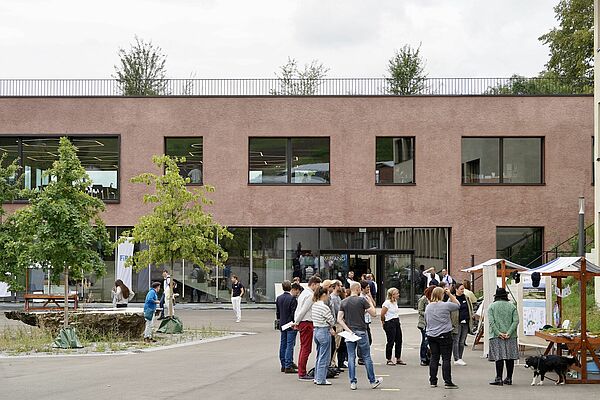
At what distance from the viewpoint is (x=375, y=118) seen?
141 ft

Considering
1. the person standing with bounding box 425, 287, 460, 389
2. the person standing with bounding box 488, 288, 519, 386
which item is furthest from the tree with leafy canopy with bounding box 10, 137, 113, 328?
the person standing with bounding box 488, 288, 519, 386

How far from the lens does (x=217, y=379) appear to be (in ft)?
55.7

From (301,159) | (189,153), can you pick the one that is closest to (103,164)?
(189,153)

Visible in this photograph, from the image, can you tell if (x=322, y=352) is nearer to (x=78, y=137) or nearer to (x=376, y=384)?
(x=376, y=384)

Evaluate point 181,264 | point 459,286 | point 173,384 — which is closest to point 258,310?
point 181,264

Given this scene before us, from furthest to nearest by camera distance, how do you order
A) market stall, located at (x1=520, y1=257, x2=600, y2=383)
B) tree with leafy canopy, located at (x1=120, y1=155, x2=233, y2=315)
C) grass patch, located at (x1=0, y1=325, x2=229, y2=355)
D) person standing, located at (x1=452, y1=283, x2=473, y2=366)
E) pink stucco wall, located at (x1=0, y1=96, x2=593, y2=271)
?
pink stucco wall, located at (x1=0, y1=96, x2=593, y2=271) < tree with leafy canopy, located at (x1=120, y1=155, x2=233, y2=315) < grass patch, located at (x1=0, y1=325, x2=229, y2=355) < person standing, located at (x1=452, y1=283, x2=473, y2=366) < market stall, located at (x1=520, y1=257, x2=600, y2=383)

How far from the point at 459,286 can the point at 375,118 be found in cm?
2133

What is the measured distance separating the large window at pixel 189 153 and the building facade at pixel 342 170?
0.05 metres

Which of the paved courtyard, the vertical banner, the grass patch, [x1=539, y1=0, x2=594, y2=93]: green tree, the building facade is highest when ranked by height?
[x1=539, y1=0, x2=594, y2=93]: green tree

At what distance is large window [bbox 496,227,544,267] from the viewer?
141ft

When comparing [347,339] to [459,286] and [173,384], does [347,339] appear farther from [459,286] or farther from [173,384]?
[459,286]

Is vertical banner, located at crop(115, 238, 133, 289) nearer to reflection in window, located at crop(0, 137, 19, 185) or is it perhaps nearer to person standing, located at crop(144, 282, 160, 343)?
reflection in window, located at crop(0, 137, 19, 185)

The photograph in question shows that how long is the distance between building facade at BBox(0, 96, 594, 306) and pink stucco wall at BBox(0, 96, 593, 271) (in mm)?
45

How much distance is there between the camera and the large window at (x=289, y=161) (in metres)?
42.9
